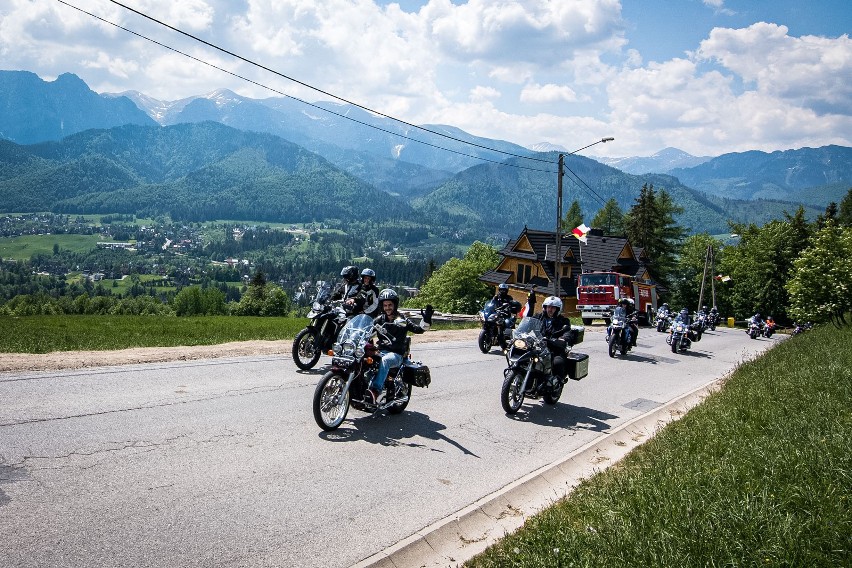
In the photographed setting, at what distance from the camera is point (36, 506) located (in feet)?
15.4

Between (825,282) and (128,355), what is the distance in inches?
1587

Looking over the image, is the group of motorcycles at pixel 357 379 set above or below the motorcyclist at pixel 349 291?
below

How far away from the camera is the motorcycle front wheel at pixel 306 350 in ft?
38.5

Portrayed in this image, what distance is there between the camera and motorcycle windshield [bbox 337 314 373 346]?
25.5 ft

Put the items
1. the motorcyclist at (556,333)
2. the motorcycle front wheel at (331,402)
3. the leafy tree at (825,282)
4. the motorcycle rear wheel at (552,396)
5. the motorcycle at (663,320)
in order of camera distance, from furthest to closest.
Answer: the leafy tree at (825,282), the motorcycle at (663,320), the motorcycle rear wheel at (552,396), the motorcyclist at (556,333), the motorcycle front wheel at (331,402)

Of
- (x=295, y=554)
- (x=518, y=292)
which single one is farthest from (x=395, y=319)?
(x=518, y=292)

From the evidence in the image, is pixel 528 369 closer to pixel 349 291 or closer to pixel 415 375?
pixel 415 375

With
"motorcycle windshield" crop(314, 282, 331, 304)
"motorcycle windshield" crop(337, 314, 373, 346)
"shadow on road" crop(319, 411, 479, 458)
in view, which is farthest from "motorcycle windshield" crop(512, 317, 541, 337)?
"motorcycle windshield" crop(314, 282, 331, 304)

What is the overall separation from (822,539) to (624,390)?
30.3 ft

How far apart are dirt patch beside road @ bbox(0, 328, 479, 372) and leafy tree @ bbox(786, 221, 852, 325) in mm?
35046

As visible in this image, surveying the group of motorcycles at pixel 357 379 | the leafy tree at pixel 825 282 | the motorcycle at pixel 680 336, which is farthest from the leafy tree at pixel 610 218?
the group of motorcycles at pixel 357 379

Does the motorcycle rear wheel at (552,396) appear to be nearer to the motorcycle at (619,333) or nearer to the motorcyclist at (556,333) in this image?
the motorcyclist at (556,333)

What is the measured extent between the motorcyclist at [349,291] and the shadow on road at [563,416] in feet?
13.1

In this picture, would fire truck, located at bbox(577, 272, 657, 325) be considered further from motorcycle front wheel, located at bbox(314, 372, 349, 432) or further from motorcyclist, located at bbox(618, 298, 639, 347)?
motorcycle front wheel, located at bbox(314, 372, 349, 432)
